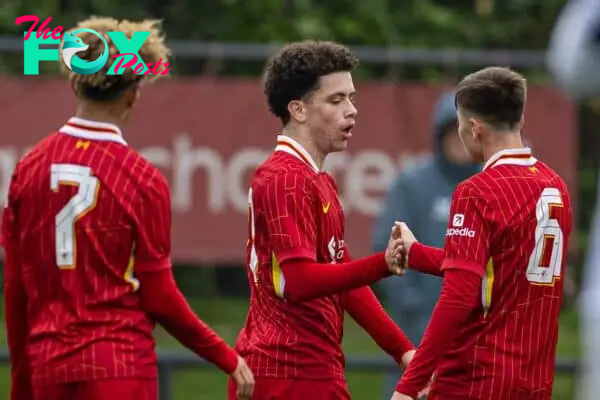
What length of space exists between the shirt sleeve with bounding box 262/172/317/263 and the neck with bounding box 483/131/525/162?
2.14ft

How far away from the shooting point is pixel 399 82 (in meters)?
12.0

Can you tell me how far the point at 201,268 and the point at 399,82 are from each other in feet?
7.34

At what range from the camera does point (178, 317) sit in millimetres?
6164

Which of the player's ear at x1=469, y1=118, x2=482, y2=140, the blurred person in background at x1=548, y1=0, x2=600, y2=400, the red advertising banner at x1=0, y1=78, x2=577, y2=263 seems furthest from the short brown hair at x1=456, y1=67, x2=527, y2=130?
the red advertising banner at x1=0, y1=78, x2=577, y2=263

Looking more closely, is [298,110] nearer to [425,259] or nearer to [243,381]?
[425,259]

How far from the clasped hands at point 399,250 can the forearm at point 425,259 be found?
2cm

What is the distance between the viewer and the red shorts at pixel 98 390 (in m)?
5.92

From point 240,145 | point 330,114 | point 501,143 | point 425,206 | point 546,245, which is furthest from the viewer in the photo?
point 240,145

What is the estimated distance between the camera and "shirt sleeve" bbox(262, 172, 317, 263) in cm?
604

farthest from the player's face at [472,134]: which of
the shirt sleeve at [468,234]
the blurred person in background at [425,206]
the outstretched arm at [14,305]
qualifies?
the blurred person in background at [425,206]

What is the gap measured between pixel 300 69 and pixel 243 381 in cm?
118

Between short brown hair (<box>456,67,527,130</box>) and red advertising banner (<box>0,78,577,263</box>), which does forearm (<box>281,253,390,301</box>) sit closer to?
short brown hair (<box>456,67,527,130</box>)

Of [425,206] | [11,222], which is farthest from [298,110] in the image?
[425,206]

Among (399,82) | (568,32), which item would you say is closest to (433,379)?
(568,32)
